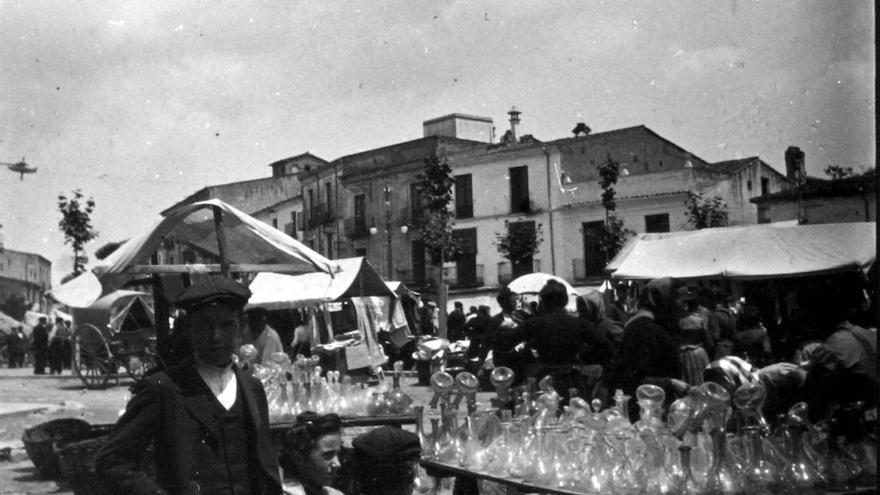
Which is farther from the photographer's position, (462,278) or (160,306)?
(462,278)

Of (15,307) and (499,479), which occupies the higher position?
(15,307)

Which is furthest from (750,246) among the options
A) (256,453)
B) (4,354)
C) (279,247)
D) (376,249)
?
(4,354)

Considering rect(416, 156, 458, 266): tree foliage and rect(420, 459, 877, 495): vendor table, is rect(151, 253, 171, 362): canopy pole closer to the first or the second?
rect(420, 459, 877, 495): vendor table

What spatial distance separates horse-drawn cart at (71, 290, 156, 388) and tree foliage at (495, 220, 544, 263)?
10830mm

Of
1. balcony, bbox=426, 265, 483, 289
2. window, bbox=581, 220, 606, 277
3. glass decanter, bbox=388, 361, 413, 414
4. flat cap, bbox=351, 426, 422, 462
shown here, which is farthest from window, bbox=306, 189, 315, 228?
flat cap, bbox=351, 426, 422, 462

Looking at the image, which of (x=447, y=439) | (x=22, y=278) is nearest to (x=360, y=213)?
(x=447, y=439)

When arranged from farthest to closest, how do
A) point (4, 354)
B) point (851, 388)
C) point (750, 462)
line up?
1. point (4, 354)
2. point (851, 388)
3. point (750, 462)

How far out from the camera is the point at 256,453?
113 inches

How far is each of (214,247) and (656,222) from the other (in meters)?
19.6

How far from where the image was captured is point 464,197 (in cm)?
2947

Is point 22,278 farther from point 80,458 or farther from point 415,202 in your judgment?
point 80,458

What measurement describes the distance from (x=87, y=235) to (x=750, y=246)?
7.57m

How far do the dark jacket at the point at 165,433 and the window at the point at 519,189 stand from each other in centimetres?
2650

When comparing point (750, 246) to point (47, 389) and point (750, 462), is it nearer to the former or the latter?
point (750, 462)
